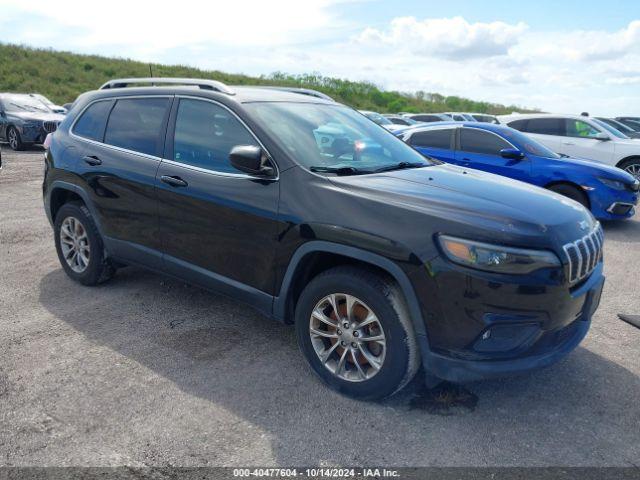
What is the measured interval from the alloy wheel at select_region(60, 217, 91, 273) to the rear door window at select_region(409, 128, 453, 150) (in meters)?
5.67

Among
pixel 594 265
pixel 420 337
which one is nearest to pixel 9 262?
pixel 420 337

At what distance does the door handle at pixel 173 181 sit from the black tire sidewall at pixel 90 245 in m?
1.14

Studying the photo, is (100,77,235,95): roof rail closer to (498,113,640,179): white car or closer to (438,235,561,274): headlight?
(438,235,561,274): headlight

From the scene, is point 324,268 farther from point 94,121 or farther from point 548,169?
point 548,169

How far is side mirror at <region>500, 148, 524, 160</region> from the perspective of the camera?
7840 mm

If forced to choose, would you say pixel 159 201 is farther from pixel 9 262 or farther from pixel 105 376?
pixel 9 262

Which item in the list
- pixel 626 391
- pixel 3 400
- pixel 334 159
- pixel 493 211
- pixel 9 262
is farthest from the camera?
pixel 9 262

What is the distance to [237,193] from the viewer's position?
3502 mm

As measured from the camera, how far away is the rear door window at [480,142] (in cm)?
815

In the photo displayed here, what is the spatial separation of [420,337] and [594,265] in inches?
46.1

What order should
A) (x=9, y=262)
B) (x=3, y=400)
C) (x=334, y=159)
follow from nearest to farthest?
(x=3, y=400), (x=334, y=159), (x=9, y=262)

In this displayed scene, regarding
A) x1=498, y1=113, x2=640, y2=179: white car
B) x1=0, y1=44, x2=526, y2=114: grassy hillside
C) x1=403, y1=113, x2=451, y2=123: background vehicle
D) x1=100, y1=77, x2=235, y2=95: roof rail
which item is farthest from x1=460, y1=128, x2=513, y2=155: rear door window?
x1=0, y1=44, x2=526, y2=114: grassy hillside

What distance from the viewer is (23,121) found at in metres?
15.6

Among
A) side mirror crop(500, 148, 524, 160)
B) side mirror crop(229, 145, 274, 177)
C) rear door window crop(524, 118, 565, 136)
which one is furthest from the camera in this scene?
rear door window crop(524, 118, 565, 136)
